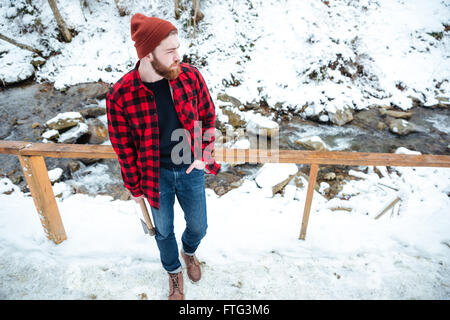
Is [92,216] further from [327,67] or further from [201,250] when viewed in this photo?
[327,67]

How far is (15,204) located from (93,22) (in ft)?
33.2

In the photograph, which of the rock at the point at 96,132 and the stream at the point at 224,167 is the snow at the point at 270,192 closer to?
the stream at the point at 224,167

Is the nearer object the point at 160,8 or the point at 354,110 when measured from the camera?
the point at 354,110

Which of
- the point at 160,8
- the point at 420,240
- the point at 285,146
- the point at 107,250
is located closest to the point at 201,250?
the point at 107,250

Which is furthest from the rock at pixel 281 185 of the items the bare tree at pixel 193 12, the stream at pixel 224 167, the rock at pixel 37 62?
the rock at pixel 37 62

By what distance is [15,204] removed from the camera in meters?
2.79

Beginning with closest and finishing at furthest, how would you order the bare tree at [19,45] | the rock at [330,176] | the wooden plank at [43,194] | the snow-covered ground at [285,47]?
the wooden plank at [43,194] < the rock at [330,176] < the snow-covered ground at [285,47] < the bare tree at [19,45]

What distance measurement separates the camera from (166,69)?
1.36 m

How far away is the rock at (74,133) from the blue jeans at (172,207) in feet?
17.7

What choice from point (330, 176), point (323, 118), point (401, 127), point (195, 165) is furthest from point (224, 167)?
point (401, 127)

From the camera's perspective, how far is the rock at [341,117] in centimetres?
738

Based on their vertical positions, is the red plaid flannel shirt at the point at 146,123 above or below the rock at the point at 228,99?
above

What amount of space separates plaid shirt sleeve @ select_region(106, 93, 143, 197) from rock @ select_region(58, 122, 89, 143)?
17.6 feet
